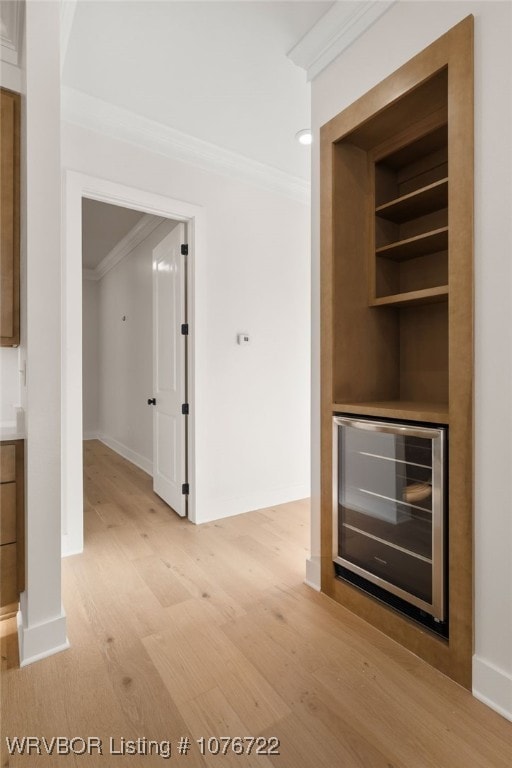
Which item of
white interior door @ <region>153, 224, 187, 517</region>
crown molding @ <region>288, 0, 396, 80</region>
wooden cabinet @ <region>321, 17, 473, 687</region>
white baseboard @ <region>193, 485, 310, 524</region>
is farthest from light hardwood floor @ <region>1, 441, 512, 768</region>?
crown molding @ <region>288, 0, 396, 80</region>

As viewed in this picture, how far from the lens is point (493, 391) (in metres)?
1.43

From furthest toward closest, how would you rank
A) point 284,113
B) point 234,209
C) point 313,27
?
point 234,209 → point 284,113 → point 313,27

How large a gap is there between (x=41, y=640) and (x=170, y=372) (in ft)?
6.89

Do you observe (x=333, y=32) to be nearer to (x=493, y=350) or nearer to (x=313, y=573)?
(x=493, y=350)

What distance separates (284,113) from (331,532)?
270cm

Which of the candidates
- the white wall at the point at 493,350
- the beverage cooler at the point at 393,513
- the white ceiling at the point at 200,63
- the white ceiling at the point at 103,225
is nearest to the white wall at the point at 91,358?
the white ceiling at the point at 103,225

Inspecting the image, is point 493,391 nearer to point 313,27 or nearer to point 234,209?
point 313,27

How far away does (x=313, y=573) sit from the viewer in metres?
2.23

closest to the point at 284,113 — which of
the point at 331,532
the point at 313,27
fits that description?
the point at 313,27

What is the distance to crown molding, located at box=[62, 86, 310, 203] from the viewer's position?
2578mm

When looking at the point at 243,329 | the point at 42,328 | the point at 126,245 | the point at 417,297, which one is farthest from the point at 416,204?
the point at 126,245

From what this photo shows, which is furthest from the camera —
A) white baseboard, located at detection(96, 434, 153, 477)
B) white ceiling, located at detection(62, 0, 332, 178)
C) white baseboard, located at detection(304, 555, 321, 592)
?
white baseboard, located at detection(96, 434, 153, 477)

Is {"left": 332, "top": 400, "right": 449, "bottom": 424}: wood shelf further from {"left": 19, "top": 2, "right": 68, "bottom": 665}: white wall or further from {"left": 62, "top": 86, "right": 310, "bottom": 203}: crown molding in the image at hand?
{"left": 62, "top": 86, "right": 310, "bottom": 203}: crown molding

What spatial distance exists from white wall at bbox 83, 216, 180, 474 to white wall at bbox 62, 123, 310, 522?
0.93 m
